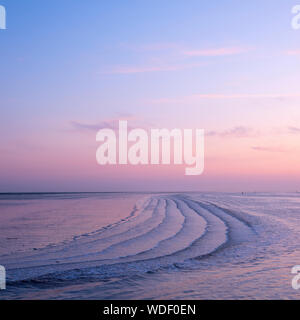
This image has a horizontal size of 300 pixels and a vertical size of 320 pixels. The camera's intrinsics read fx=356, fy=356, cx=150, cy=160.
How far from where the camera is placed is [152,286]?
9430mm

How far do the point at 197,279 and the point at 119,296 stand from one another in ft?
8.70
